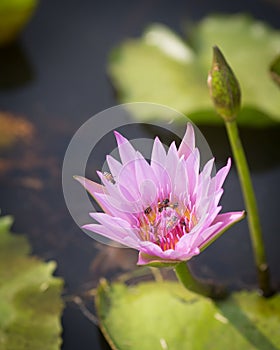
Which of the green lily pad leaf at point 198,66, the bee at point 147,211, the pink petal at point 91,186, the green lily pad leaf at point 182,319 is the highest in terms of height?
the pink petal at point 91,186

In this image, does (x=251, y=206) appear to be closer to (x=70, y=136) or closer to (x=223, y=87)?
(x=223, y=87)

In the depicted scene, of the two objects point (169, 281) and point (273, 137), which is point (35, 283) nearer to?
point (169, 281)

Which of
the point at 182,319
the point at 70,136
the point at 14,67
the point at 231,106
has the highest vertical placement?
the point at 231,106

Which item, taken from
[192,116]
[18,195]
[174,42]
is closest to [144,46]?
[174,42]

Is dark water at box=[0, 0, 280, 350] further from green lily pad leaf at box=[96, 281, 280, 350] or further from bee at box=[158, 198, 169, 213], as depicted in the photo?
bee at box=[158, 198, 169, 213]

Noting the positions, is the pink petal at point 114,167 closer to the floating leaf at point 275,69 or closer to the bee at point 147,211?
the bee at point 147,211

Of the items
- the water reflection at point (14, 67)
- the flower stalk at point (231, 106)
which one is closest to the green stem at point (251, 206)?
the flower stalk at point (231, 106)

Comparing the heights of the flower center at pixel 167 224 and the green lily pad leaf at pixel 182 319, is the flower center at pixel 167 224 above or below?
above

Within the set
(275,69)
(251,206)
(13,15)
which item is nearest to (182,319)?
(251,206)
